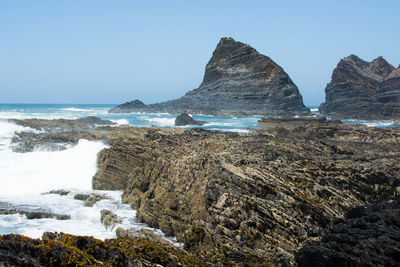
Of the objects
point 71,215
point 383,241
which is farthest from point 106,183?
point 383,241

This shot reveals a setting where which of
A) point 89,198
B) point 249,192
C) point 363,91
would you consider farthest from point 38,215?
point 363,91

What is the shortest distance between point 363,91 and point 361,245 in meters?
102

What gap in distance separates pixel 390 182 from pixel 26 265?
1267cm

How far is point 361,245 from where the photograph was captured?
7.73m

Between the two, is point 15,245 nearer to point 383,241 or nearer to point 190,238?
point 190,238

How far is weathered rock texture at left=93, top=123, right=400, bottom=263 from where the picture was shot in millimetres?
9805

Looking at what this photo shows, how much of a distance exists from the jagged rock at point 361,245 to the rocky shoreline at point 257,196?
3 centimetres

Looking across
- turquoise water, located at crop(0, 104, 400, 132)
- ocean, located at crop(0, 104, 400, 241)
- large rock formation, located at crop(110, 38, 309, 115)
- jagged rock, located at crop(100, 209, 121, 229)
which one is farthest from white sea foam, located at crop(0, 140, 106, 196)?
large rock formation, located at crop(110, 38, 309, 115)

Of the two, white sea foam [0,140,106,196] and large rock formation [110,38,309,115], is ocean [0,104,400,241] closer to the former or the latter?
white sea foam [0,140,106,196]

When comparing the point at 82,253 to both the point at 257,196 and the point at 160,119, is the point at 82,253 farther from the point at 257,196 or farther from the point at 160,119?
the point at 160,119

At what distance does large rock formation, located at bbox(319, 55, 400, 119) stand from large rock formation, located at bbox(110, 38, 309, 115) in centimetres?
1021

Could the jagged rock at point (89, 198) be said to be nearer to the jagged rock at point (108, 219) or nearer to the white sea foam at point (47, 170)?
the jagged rock at point (108, 219)

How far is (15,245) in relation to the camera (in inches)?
240

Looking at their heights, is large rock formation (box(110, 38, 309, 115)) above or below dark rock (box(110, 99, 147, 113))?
above
